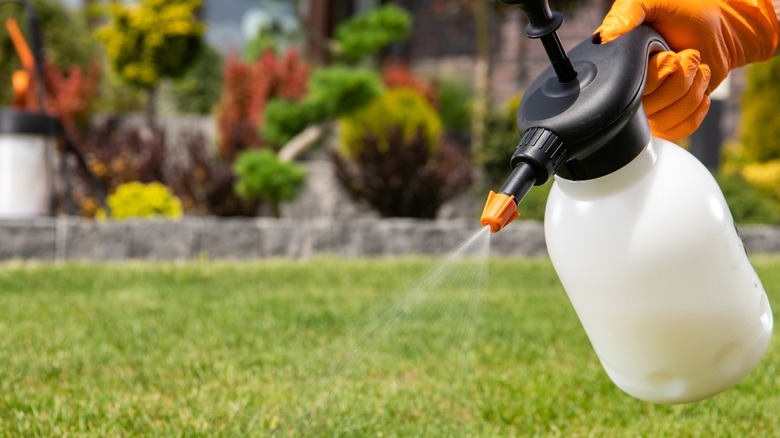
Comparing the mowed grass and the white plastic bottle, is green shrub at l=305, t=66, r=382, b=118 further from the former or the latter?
the white plastic bottle

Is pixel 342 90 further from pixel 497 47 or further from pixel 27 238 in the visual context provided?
pixel 497 47

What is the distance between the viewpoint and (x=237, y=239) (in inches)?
209

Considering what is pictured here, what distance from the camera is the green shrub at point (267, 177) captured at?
5602mm

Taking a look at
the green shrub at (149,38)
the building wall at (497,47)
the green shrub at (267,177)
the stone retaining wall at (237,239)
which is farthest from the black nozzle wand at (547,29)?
the building wall at (497,47)

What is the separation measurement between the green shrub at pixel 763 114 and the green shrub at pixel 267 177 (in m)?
4.41

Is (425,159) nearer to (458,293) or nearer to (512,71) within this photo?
(458,293)

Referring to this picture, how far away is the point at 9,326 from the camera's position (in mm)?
3125

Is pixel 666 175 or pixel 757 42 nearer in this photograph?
pixel 666 175

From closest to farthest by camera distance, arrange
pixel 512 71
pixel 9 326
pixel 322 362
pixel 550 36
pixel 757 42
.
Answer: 1. pixel 550 36
2. pixel 757 42
3. pixel 322 362
4. pixel 9 326
5. pixel 512 71

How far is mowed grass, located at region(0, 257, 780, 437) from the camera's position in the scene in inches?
82.1

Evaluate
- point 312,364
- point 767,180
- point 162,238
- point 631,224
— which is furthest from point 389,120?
point 631,224

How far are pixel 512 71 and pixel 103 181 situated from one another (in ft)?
16.9

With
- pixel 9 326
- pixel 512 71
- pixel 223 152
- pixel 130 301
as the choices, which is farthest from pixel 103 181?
pixel 512 71

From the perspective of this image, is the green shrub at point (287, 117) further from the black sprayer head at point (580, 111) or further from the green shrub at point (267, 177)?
the black sprayer head at point (580, 111)
